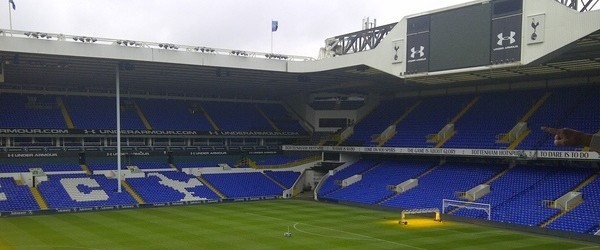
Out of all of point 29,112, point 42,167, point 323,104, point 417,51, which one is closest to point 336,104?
point 323,104

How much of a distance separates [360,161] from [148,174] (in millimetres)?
18372

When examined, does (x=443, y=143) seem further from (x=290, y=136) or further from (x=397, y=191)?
(x=290, y=136)

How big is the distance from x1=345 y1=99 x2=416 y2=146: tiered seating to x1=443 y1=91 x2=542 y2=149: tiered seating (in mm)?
7458

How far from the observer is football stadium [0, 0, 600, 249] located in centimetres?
2678

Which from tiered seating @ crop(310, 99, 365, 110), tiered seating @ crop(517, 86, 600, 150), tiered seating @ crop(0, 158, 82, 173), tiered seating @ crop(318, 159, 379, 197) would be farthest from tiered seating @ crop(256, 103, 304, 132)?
tiered seating @ crop(517, 86, 600, 150)

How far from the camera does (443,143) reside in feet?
130

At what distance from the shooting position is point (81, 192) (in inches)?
1474

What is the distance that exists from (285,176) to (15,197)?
2179 cm

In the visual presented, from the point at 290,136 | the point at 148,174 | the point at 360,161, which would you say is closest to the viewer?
the point at 148,174

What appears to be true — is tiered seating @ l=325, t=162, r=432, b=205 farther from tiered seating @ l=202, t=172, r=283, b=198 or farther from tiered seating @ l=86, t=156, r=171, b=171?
tiered seating @ l=86, t=156, r=171, b=171

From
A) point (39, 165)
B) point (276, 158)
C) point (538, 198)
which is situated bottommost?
point (276, 158)

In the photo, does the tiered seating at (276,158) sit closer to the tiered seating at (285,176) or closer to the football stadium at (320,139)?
→ the football stadium at (320,139)

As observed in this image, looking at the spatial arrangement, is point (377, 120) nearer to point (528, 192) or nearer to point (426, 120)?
point (426, 120)

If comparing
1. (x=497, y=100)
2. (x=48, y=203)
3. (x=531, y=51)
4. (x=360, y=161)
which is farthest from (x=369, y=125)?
(x=48, y=203)
